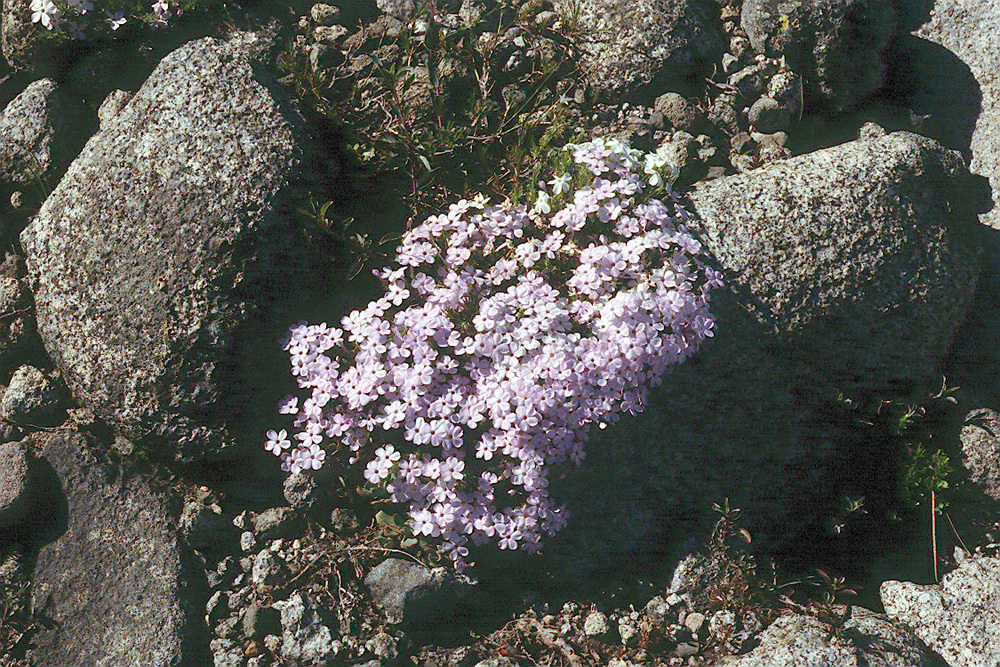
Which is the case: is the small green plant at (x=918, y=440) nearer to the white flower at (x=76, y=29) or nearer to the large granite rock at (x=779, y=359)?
the large granite rock at (x=779, y=359)

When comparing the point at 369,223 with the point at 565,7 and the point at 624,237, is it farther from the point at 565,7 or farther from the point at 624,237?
the point at 565,7

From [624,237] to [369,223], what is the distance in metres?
1.62

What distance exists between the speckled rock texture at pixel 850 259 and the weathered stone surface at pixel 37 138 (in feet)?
13.6

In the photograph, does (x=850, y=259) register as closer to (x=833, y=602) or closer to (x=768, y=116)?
(x=768, y=116)

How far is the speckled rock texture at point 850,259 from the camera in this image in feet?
15.0

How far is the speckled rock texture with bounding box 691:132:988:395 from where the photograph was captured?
4570mm

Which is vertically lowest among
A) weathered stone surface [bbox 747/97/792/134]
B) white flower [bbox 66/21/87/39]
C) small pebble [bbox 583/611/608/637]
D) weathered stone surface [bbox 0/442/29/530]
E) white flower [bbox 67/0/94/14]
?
small pebble [bbox 583/611/608/637]

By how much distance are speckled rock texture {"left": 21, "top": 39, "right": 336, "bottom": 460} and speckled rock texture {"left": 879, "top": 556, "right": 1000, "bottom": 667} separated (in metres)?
3.83

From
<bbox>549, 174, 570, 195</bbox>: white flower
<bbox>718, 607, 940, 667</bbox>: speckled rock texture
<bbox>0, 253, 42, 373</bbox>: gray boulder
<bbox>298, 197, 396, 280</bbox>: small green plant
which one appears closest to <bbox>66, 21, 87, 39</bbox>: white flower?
<bbox>0, 253, 42, 373</bbox>: gray boulder

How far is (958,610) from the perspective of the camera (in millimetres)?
4426

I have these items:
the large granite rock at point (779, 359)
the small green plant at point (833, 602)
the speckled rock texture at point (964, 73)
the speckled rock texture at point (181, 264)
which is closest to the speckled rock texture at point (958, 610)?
the small green plant at point (833, 602)

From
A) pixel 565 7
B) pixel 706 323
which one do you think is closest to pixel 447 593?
pixel 706 323

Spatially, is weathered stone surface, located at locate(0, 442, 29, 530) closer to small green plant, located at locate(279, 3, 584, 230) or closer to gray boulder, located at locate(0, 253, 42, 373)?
gray boulder, located at locate(0, 253, 42, 373)

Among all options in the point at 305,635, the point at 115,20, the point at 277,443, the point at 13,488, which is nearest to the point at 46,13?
the point at 115,20
